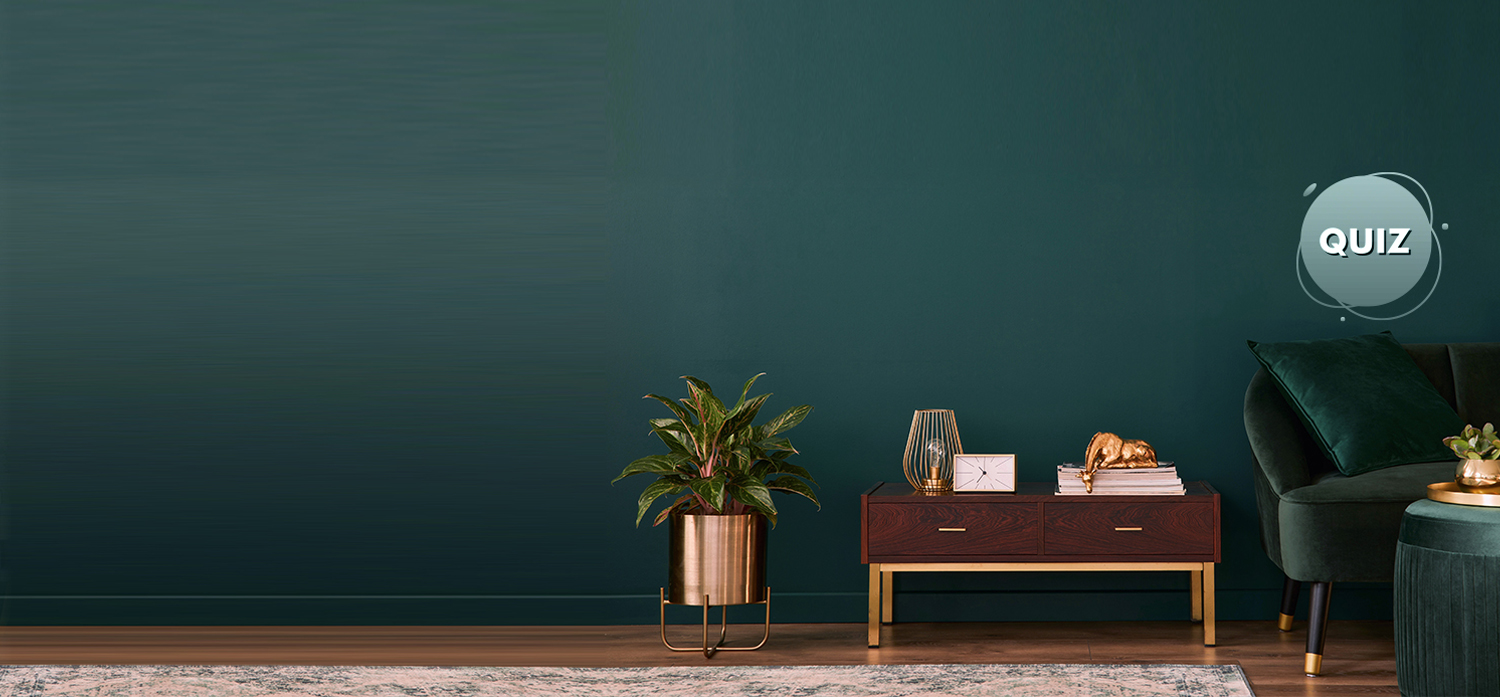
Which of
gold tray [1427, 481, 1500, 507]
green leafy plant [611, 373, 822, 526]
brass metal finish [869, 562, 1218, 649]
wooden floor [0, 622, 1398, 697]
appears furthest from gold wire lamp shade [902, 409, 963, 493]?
gold tray [1427, 481, 1500, 507]

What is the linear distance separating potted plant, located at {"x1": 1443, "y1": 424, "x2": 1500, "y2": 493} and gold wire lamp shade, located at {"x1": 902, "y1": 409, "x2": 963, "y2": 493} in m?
1.16

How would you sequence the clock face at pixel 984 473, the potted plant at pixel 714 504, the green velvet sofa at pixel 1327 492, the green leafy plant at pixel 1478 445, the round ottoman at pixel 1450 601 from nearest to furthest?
the round ottoman at pixel 1450 601 → the green leafy plant at pixel 1478 445 → the green velvet sofa at pixel 1327 492 → the potted plant at pixel 714 504 → the clock face at pixel 984 473

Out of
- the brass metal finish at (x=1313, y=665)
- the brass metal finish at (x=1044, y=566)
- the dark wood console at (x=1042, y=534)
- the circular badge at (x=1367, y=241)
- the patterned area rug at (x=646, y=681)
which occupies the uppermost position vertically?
the circular badge at (x=1367, y=241)

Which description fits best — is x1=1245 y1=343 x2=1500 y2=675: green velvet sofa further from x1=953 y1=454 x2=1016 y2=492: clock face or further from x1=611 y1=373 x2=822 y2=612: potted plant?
x1=611 y1=373 x2=822 y2=612: potted plant

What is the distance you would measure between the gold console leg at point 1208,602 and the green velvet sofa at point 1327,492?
0.17 metres

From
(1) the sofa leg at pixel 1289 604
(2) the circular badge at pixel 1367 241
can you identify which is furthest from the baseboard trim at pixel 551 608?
(2) the circular badge at pixel 1367 241

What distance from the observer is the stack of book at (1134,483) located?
2.65m

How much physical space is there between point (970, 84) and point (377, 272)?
74.4 inches

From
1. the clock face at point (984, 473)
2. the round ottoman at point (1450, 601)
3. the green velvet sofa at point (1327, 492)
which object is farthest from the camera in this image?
the clock face at point (984, 473)

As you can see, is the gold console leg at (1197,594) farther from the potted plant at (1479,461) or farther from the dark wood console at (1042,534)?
the potted plant at (1479,461)

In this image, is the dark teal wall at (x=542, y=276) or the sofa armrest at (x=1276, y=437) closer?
the sofa armrest at (x=1276, y=437)

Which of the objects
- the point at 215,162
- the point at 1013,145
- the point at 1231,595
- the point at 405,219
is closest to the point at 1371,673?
the point at 1231,595

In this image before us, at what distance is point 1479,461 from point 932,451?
4.02 feet

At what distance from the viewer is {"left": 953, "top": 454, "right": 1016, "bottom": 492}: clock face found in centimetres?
274
